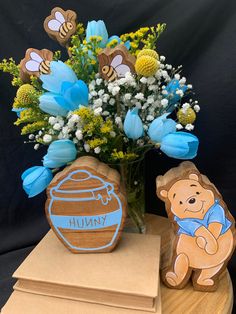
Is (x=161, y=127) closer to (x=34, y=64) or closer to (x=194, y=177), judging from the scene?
(x=194, y=177)

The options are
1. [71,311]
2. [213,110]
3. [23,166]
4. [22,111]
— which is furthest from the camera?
[23,166]

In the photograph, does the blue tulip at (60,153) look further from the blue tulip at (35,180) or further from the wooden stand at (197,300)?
the wooden stand at (197,300)

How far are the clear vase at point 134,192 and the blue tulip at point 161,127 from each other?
16cm

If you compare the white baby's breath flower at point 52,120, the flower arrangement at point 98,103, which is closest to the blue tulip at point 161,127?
the flower arrangement at point 98,103

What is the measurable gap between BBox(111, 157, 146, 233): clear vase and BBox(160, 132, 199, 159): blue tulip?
0.53 ft

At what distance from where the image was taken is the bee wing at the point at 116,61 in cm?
70

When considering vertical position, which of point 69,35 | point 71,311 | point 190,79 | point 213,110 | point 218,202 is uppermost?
point 69,35

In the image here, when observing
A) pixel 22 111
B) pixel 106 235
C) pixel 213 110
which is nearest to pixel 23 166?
pixel 22 111

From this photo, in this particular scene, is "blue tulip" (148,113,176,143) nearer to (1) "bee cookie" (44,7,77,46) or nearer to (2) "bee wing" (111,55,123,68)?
(2) "bee wing" (111,55,123,68)

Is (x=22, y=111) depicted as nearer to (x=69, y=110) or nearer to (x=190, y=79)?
(x=69, y=110)

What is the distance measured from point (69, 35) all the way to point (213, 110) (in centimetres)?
48

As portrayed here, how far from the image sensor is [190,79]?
1.02 meters

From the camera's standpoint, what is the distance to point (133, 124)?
68cm

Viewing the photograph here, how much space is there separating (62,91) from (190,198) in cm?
35
